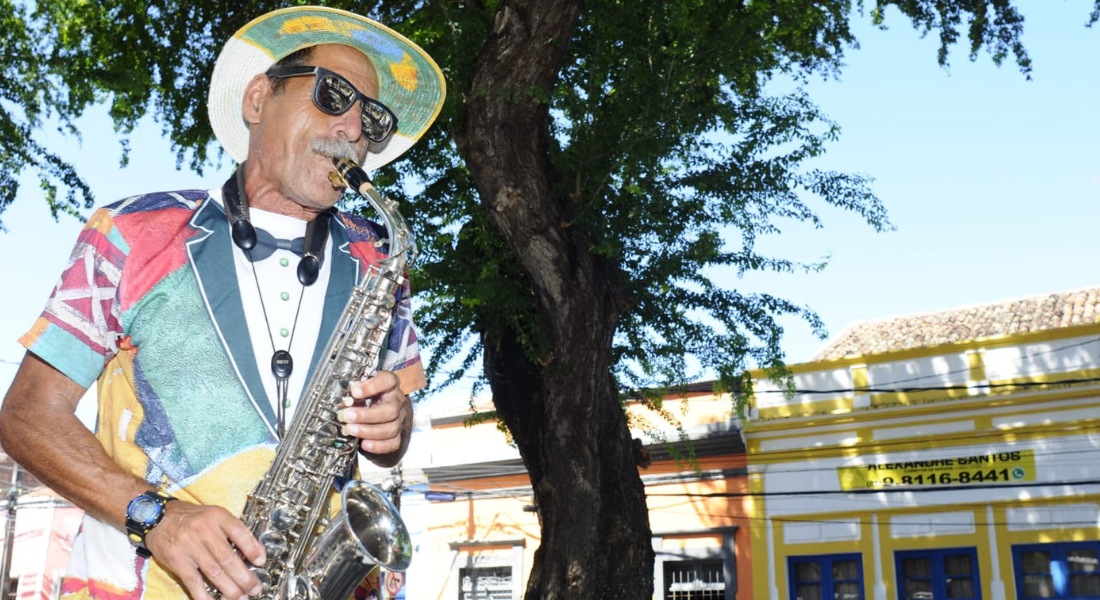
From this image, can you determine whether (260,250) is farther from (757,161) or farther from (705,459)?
(705,459)

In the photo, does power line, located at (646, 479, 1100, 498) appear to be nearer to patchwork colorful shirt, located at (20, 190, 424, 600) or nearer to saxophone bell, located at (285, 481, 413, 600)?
saxophone bell, located at (285, 481, 413, 600)

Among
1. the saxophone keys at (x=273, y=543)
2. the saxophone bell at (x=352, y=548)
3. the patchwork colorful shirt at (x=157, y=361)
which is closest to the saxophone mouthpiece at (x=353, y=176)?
the patchwork colorful shirt at (x=157, y=361)

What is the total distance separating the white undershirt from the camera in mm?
2164

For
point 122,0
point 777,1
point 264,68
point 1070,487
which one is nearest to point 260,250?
point 264,68

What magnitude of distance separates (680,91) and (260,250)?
19.1ft

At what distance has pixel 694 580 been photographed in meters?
18.4

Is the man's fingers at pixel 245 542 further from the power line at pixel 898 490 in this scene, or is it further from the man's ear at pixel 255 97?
the power line at pixel 898 490

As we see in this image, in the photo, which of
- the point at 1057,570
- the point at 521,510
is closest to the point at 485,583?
the point at 521,510

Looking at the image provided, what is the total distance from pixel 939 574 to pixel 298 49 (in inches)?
673

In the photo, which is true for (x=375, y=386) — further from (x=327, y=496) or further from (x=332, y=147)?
(x=332, y=147)

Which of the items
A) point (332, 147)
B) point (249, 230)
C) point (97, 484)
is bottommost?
point (97, 484)

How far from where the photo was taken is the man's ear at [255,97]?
2506mm

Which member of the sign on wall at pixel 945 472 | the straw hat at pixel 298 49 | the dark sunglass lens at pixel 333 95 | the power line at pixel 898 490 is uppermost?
the sign on wall at pixel 945 472

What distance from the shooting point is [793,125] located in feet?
26.6
